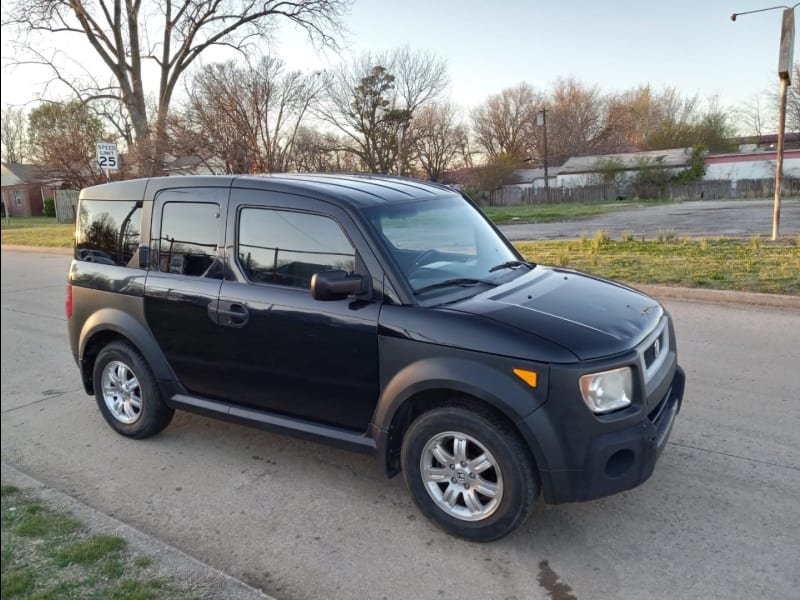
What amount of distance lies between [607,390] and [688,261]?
9.29 metres

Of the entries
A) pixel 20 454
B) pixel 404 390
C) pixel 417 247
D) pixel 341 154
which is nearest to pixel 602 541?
pixel 404 390

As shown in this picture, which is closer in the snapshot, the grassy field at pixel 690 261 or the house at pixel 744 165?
the grassy field at pixel 690 261

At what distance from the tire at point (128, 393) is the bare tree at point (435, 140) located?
124 ft

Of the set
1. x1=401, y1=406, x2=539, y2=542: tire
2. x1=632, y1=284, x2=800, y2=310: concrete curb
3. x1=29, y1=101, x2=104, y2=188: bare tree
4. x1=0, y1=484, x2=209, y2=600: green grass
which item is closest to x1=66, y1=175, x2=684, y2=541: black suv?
x1=401, y1=406, x2=539, y2=542: tire

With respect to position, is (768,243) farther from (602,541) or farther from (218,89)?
Result: (218,89)

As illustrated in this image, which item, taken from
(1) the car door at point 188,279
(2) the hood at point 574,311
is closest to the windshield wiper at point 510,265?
(2) the hood at point 574,311

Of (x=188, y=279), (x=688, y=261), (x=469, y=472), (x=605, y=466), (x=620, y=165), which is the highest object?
(x=620, y=165)

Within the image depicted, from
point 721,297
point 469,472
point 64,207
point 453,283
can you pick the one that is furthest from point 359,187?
point 64,207

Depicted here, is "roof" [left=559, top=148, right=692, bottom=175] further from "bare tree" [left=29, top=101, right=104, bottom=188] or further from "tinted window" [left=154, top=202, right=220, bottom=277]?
"tinted window" [left=154, top=202, right=220, bottom=277]

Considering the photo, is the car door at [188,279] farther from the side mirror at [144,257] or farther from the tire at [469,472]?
the tire at [469,472]

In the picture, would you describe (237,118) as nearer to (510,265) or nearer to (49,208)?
(510,265)

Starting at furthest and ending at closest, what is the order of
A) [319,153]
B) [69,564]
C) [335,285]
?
[319,153]
[335,285]
[69,564]

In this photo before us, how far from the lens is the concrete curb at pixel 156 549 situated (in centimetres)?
284

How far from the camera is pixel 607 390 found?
301 cm
